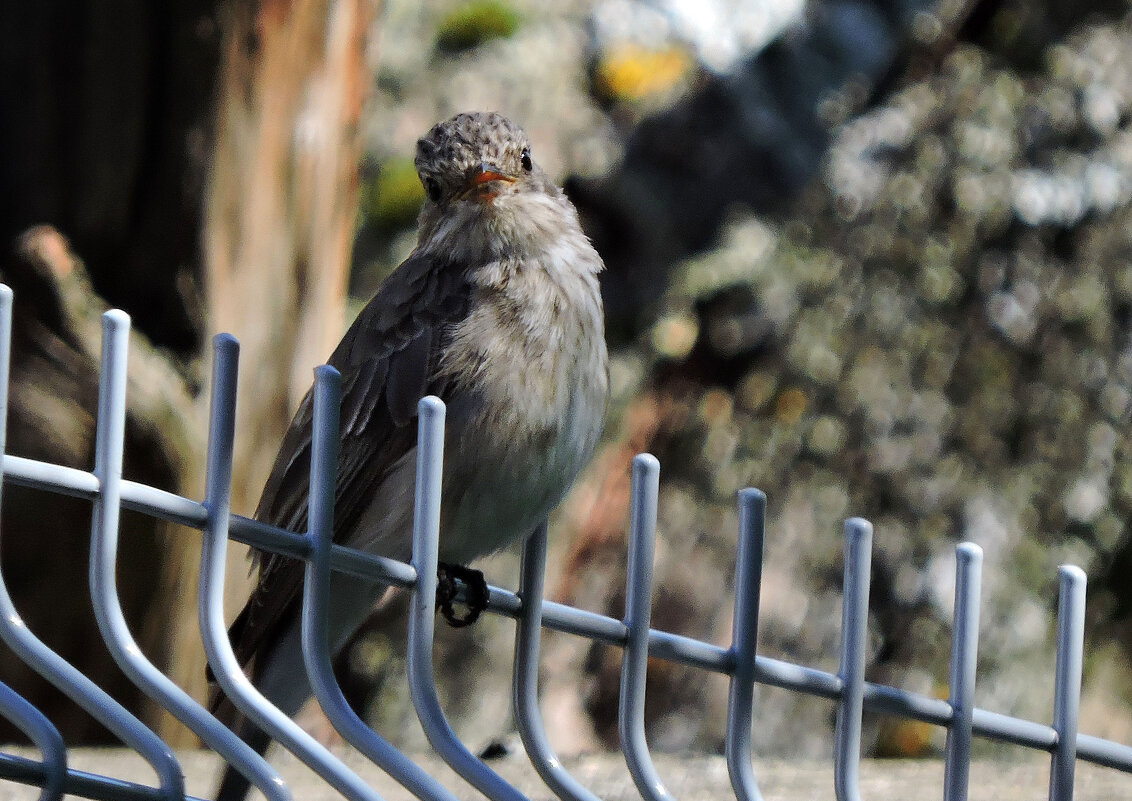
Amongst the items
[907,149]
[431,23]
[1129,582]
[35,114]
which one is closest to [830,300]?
[907,149]

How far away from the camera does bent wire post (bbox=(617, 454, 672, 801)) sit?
1678 millimetres

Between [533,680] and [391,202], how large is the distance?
6066mm

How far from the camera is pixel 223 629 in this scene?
1469 mm

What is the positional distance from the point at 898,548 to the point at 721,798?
189 inches

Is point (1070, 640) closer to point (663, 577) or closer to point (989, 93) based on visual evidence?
point (663, 577)

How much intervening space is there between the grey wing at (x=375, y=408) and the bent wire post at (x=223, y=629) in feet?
4.63

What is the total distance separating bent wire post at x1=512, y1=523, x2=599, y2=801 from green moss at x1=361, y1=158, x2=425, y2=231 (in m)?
5.90

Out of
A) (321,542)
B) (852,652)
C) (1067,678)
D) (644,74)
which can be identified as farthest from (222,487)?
(644,74)

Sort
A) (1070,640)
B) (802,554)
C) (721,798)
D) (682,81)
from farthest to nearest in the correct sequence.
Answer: (682,81)
(802,554)
(721,798)
(1070,640)

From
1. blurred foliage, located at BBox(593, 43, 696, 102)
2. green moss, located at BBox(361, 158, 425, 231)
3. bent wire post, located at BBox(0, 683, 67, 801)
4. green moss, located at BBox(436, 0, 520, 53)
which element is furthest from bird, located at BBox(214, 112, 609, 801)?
green moss, located at BBox(436, 0, 520, 53)

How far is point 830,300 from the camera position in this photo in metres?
7.49

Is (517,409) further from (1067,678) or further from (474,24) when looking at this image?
(474,24)

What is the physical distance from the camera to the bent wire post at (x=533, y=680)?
1.63m

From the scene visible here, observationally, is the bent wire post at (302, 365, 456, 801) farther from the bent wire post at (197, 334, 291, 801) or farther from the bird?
the bird
